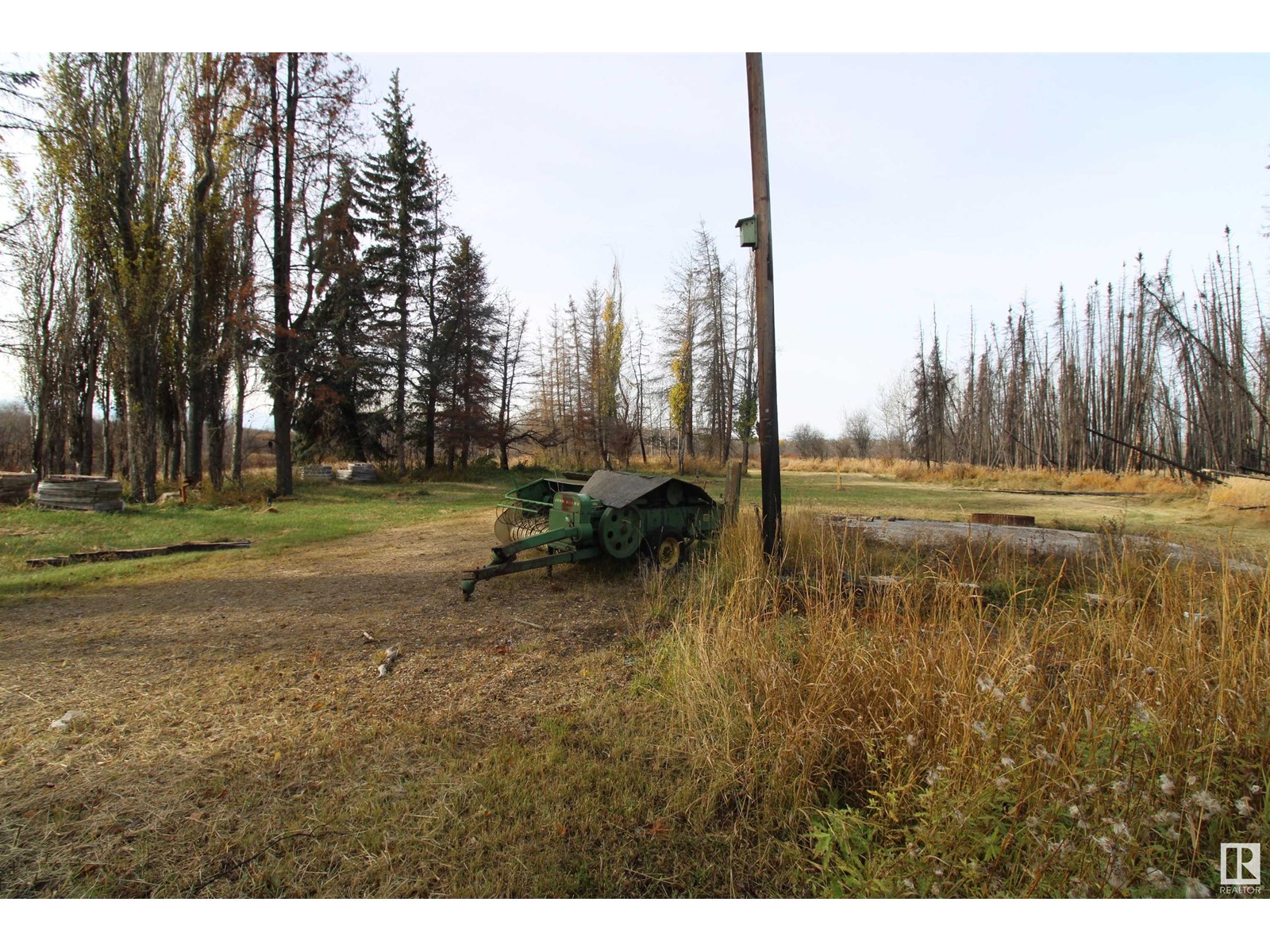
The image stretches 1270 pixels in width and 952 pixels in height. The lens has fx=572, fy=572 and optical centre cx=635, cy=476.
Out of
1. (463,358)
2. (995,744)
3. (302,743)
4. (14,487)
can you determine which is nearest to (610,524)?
(302,743)

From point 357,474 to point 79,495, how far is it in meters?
8.55

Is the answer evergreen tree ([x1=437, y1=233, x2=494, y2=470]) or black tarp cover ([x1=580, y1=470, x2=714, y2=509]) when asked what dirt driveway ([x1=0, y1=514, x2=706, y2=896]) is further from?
evergreen tree ([x1=437, y1=233, x2=494, y2=470])

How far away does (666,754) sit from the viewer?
8.17 ft

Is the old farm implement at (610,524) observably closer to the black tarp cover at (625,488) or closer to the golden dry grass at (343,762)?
the black tarp cover at (625,488)

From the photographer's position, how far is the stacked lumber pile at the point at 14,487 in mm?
10727

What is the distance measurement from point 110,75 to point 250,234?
447 cm

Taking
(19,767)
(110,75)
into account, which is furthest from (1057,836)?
(110,75)

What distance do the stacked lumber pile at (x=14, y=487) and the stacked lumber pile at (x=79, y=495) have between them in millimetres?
1196

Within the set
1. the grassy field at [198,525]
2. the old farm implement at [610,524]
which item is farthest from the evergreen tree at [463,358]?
the old farm implement at [610,524]

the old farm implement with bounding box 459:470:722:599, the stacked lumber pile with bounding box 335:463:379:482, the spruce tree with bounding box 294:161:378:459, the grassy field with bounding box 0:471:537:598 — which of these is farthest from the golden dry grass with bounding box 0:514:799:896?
the stacked lumber pile with bounding box 335:463:379:482

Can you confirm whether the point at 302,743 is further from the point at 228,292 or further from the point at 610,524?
the point at 228,292

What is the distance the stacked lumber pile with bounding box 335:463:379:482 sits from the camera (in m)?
18.4

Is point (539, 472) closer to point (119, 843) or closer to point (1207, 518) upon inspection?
point (1207, 518)

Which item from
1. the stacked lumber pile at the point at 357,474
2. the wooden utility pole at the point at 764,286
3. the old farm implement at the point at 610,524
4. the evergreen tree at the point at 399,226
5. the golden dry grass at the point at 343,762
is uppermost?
the evergreen tree at the point at 399,226
